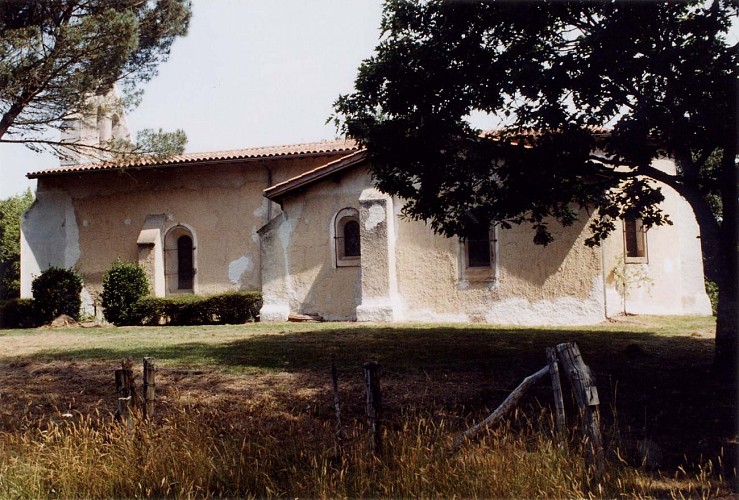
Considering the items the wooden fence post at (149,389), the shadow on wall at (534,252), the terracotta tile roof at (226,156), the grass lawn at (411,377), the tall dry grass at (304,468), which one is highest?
the terracotta tile roof at (226,156)

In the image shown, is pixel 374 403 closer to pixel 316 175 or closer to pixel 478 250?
pixel 478 250

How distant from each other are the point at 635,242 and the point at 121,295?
47.4ft

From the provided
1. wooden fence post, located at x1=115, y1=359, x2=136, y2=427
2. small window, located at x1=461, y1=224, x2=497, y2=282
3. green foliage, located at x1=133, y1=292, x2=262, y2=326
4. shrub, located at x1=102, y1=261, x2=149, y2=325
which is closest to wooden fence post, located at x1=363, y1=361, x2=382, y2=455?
wooden fence post, located at x1=115, y1=359, x2=136, y2=427

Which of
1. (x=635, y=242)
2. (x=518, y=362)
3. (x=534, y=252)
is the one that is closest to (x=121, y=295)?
(x=534, y=252)

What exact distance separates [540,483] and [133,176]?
19.0 meters

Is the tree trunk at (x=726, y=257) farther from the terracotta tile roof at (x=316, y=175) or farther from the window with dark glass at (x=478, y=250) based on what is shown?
the terracotta tile roof at (x=316, y=175)

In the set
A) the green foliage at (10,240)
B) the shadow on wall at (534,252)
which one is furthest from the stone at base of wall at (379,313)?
the green foliage at (10,240)

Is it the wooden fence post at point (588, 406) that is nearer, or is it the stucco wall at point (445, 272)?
the wooden fence post at point (588, 406)

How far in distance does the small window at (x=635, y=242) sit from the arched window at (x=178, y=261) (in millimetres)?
12993

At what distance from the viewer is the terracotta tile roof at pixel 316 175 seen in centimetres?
1684

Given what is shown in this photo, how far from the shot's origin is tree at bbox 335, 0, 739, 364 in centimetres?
760

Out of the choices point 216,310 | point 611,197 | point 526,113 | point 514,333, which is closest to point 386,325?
point 514,333

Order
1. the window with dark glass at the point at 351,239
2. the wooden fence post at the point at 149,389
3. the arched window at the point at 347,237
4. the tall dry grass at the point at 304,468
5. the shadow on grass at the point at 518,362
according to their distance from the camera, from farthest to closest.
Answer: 1. the window with dark glass at the point at 351,239
2. the arched window at the point at 347,237
3. the shadow on grass at the point at 518,362
4. the wooden fence post at the point at 149,389
5. the tall dry grass at the point at 304,468

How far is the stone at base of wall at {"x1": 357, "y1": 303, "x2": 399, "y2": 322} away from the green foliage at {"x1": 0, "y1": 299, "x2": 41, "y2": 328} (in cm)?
1028
